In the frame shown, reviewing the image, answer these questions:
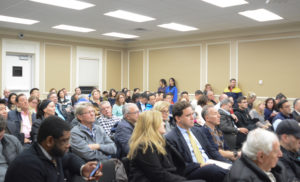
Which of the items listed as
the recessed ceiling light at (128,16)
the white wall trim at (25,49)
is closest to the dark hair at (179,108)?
the recessed ceiling light at (128,16)

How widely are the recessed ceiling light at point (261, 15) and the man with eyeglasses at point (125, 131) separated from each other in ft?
14.9

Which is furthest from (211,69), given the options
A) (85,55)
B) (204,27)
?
(85,55)

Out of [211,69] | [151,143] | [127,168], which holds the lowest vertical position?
[127,168]

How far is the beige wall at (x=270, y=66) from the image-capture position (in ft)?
24.7

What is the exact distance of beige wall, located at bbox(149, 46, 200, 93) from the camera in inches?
374

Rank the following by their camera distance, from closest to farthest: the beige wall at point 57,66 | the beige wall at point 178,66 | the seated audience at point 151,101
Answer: the seated audience at point 151,101 < the beige wall at point 57,66 < the beige wall at point 178,66

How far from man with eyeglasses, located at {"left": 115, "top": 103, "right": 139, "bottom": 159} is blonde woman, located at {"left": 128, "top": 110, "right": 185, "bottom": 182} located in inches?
26.6

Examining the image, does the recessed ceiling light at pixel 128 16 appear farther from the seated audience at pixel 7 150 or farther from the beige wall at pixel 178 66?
the seated audience at pixel 7 150

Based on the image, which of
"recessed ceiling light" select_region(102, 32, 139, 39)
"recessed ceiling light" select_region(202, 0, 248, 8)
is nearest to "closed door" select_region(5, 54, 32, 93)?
"recessed ceiling light" select_region(102, 32, 139, 39)

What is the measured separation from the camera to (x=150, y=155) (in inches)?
80.4

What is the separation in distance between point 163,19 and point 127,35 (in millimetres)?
2622

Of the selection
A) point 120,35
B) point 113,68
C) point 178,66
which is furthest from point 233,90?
point 113,68

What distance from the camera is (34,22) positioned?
746 centimetres

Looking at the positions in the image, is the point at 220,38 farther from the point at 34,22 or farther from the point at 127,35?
the point at 34,22
